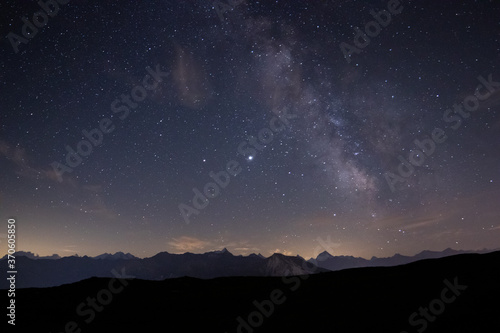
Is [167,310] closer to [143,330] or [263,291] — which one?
[143,330]

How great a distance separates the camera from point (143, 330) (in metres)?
10.6

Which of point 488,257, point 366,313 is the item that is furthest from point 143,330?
point 488,257

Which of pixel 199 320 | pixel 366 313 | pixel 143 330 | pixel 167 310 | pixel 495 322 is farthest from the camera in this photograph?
pixel 167 310

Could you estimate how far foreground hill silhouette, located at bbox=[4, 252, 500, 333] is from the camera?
8867 millimetres

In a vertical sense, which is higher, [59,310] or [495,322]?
[59,310]

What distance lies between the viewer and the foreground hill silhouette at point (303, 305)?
8.87 m

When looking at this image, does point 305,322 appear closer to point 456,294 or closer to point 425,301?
point 425,301

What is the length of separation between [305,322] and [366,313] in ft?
7.24

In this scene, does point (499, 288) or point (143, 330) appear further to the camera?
point (143, 330)

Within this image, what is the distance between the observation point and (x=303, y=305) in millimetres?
11984

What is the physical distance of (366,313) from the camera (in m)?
9.70

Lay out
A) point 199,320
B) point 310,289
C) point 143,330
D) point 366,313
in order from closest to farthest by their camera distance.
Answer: point 366,313 → point 143,330 → point 199,320 → point 310,289

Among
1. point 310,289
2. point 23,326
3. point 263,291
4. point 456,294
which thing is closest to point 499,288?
point 456,294

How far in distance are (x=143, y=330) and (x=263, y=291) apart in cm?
709
